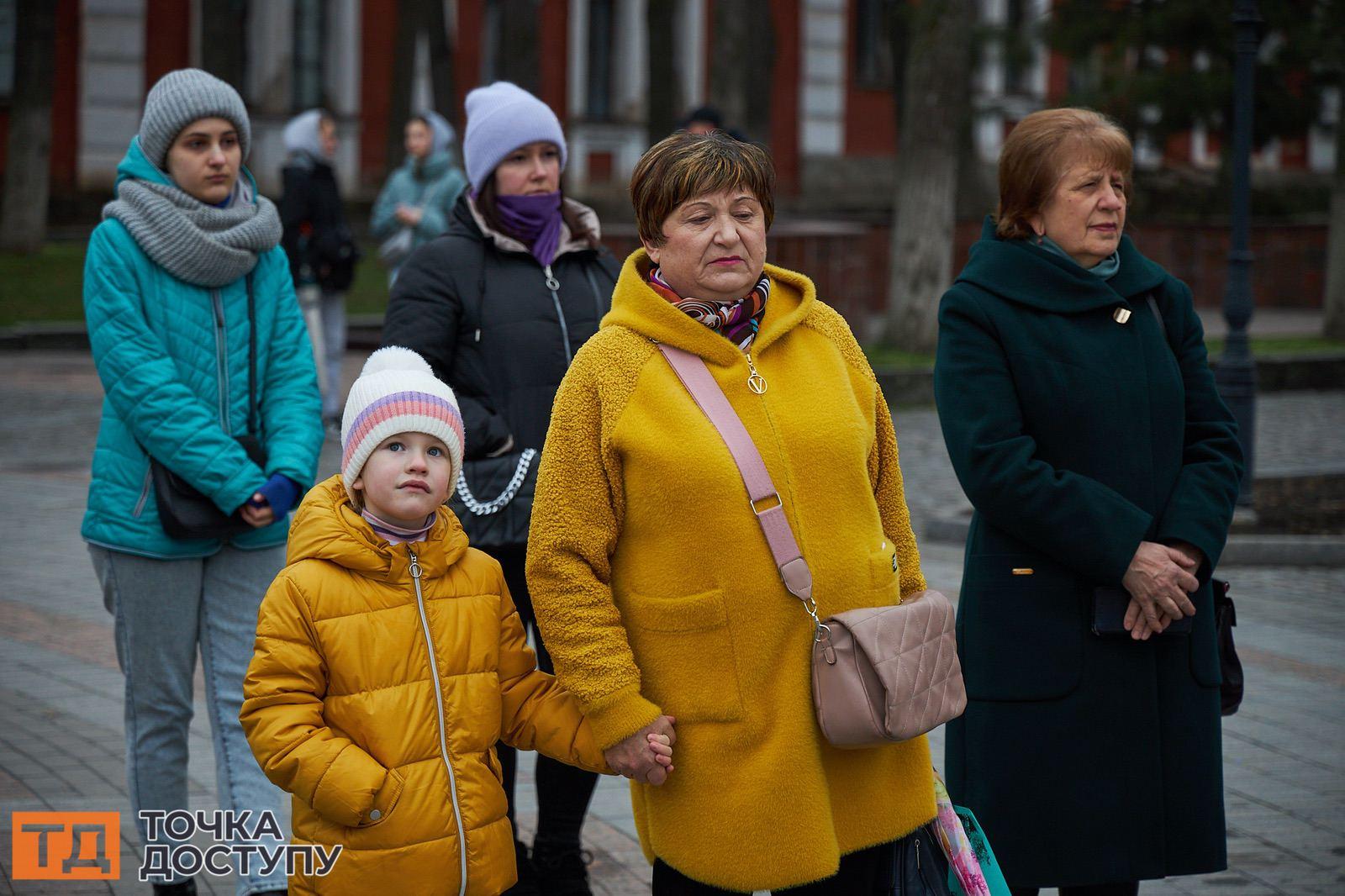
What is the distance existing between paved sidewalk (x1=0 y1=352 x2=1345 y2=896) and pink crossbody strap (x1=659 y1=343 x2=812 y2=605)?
6.33ft

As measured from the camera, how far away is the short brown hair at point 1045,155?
3902mm

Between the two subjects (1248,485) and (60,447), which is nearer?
(1248,485)

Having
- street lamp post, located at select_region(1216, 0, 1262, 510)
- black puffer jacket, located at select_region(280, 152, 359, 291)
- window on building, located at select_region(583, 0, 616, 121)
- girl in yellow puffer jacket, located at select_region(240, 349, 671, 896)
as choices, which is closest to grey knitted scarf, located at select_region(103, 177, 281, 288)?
girl in yellow puffer jacket, located at select_region(240, 349, 671, 896)

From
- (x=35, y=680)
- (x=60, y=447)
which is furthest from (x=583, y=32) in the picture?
(x=35, y=680)

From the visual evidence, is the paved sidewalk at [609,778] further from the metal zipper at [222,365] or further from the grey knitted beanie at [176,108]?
the grey knitted beanie at [176,108]

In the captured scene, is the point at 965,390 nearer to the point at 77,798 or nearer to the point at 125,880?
the point at 125,880

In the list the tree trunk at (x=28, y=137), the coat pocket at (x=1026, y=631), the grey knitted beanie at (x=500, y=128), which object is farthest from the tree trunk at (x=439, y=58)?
the coat pocket at (x=1026, y=631)

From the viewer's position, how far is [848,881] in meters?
3.36

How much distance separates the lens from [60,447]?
41.6 feet

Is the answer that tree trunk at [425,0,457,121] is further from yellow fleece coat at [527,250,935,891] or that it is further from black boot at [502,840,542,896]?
yellow fleece coat at [527,250,935,891]

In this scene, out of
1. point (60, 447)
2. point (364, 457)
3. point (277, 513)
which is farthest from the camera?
point (60, 447)

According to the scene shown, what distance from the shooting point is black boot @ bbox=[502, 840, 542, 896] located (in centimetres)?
458

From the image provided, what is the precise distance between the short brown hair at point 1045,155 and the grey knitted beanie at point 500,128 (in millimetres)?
1270

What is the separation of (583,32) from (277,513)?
29.3 m
